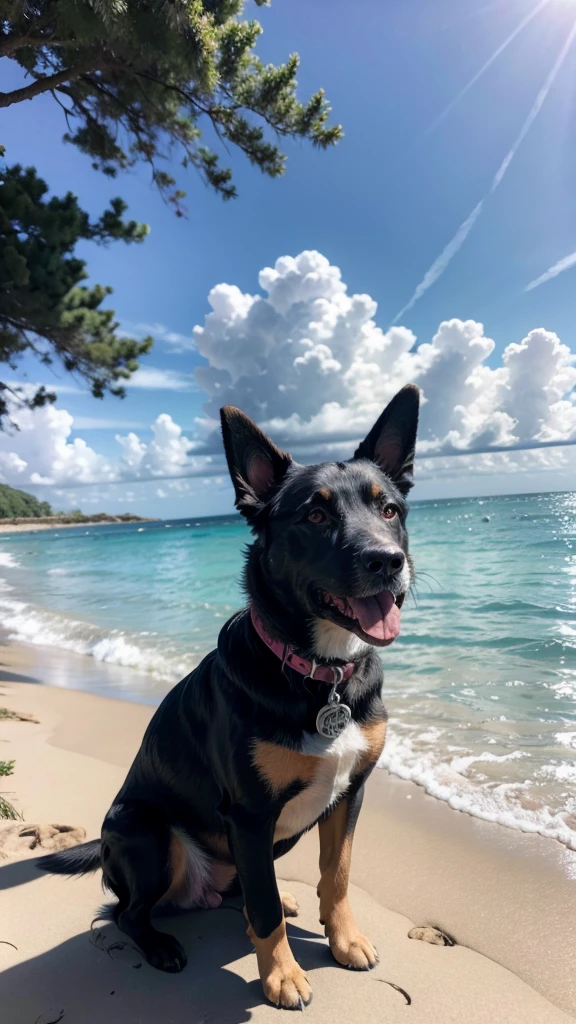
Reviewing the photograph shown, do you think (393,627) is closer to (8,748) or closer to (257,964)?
(257,964)

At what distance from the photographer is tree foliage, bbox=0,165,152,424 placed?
858 centimetres

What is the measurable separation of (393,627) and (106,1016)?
5.31ft

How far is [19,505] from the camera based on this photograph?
124750 mm

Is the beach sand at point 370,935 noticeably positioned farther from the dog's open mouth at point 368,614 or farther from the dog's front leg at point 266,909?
the dog's open mouth at point 368,614

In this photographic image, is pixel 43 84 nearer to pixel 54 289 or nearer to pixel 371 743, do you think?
pixel 54 289

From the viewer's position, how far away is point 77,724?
514 centimetres

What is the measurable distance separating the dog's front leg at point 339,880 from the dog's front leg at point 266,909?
0.80 ft

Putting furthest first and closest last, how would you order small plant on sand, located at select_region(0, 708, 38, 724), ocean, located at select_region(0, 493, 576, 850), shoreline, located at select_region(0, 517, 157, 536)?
shoreline, located at select_region(0, 517, 157, 536)
small plant on sand, located at select_region(0, 708, 38, 724)
ocean, located at select_region(0, 493, 576, 850)

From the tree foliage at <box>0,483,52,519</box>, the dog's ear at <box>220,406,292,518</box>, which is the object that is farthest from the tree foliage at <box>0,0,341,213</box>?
the tree foliage at <box>0,483,52,519</box>

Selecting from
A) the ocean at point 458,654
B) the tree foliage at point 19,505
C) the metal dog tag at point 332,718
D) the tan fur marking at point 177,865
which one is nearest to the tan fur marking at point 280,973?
the tan fur marking at point 177,865

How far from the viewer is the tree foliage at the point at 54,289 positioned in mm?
8578

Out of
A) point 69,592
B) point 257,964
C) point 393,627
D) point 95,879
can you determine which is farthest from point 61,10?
point 69,592

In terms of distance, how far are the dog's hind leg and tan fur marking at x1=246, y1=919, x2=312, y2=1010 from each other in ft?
1.17

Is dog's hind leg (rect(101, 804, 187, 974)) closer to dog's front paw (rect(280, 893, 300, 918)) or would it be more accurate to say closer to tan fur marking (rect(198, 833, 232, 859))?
tan fur marking (rect(198, 833, 232, 859))
